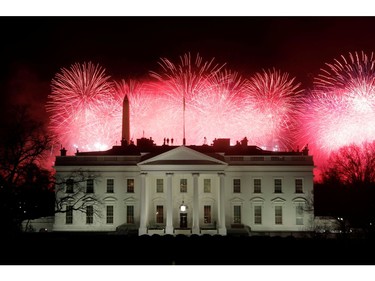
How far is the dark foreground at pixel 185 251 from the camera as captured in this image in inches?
1353

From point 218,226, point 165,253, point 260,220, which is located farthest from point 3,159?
point 260,220

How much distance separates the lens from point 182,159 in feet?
205

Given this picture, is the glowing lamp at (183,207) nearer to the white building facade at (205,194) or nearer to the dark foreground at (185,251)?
the white building facade at (205,194)

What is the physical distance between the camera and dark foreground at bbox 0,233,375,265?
113ft

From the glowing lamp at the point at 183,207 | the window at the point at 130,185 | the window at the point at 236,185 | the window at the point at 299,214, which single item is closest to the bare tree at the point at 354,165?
the window at the point at 299,214

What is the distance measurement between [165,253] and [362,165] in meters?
37.9

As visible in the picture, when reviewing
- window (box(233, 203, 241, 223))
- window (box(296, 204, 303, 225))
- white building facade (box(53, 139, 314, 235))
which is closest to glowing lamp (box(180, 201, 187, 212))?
white building facade (box(53, 139, 314, 235))

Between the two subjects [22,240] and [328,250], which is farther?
[22,240]

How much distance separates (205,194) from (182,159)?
465 centimetres

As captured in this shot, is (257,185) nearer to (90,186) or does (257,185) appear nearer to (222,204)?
(222,204)

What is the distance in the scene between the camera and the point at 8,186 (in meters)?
43.1

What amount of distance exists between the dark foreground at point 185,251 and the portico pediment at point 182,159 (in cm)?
1876

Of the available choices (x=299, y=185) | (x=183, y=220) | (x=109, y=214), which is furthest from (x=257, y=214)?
(x=109, y=214)

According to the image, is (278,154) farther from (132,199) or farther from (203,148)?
(132,199)
